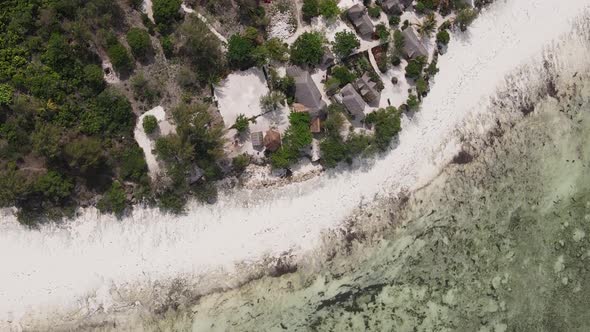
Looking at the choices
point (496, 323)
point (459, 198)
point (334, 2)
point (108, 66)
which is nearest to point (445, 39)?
point (334, 2)

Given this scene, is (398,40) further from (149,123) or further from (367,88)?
(149,123)

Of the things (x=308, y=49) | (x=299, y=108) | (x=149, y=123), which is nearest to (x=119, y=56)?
(x=149, y=123)

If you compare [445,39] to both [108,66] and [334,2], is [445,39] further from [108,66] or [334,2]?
[108,66]

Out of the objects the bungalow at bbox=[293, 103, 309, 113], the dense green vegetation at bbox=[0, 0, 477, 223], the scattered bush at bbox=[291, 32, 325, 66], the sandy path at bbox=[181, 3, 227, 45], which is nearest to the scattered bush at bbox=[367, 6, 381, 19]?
the dense green vegetation at bbox=[0, 0, 477, 223]

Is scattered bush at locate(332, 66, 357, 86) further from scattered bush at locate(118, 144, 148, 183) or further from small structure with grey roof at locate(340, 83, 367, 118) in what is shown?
scattered bush at locate(118, 144, 148, 183)

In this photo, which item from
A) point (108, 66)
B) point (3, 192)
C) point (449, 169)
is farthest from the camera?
point (449, 169)
